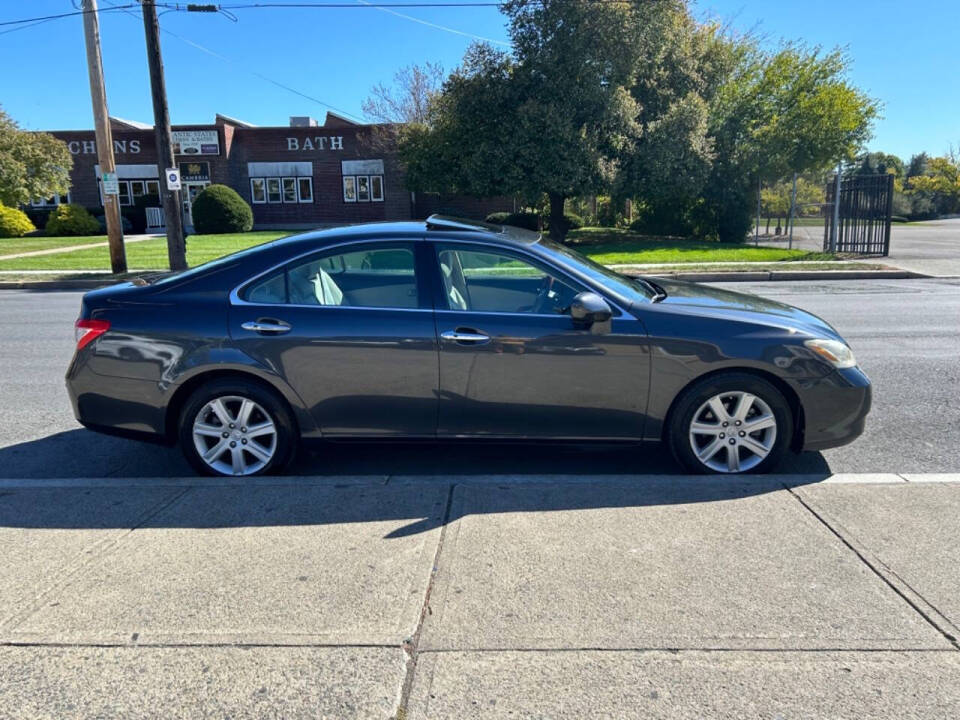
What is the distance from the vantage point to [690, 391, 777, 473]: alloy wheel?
4402mm

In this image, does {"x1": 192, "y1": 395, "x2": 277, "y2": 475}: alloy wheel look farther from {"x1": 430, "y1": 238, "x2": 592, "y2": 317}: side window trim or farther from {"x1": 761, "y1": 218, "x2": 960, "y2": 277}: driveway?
{"x1": 761, "y1": 218, "x2": 960, "y2": 277}: driveway

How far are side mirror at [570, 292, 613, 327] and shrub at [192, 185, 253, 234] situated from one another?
31513 millimetres

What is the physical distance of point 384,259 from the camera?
461 centimetres

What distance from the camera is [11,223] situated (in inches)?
1284

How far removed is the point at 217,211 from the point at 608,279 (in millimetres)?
31258

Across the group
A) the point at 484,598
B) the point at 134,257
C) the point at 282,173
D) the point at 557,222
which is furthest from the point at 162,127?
the point at 282,173

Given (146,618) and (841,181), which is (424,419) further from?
(841,181)

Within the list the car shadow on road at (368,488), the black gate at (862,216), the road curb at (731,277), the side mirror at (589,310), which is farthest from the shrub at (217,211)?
the side mirror at (589,310)

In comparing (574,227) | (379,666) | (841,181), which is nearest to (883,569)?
(379,666)

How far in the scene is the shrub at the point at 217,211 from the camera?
3275cm

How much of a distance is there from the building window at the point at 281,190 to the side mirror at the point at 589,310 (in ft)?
121

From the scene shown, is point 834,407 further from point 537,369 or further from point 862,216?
point 862,216

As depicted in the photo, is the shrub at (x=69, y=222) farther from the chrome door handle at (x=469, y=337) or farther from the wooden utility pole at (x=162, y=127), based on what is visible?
the chrome door handle at (x=469, y=337)

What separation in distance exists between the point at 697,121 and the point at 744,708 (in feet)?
76.5
